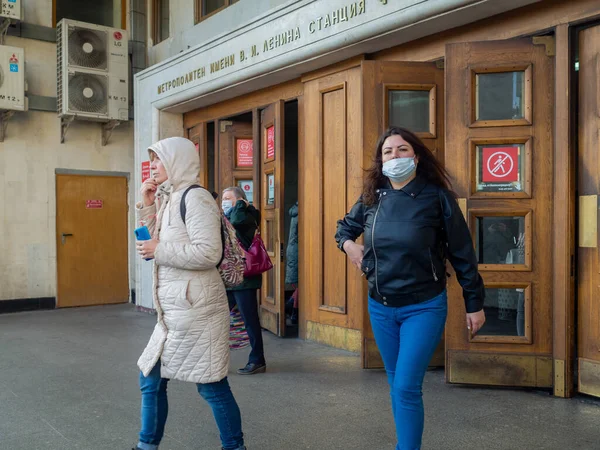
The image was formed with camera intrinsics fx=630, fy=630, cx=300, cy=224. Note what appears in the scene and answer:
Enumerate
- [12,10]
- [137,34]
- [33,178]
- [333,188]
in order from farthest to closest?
[137,34] → [33,178] → [12,10] → [333,188]

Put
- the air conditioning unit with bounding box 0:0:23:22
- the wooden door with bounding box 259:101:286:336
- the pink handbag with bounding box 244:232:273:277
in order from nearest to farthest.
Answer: the pink handbag with bounding box 244:232:273:277
the wooden door with bounding box 259:101:286:336
the air conditioning unit with bounding box 0:0:23:22

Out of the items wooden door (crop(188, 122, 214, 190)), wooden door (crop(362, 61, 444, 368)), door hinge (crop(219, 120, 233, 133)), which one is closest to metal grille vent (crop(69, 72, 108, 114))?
wooden door (crop(188, 122, 214, 190))

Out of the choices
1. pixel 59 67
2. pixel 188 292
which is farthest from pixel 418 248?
pixel 59 67

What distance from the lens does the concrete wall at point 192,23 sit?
7.22 meters

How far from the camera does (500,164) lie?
4699 millimetres

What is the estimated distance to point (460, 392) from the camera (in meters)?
4.66

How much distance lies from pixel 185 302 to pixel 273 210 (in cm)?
412

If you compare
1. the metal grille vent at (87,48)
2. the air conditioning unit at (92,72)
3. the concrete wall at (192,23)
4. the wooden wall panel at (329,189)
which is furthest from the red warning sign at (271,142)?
the metal grille vent at (87,48)

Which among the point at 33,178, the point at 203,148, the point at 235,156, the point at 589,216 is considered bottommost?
the point at 589,216

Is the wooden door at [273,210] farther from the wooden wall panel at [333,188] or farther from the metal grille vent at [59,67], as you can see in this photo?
the metal grille vent at [59,67]

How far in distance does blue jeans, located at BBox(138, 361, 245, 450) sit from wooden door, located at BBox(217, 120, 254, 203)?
4994mm

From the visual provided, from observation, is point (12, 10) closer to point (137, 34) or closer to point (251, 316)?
point (137, 34)

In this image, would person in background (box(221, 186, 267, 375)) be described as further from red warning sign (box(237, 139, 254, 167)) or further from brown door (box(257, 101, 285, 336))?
red warning sign (box(237, 139, 254, 167))

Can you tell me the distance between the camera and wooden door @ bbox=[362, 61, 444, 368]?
5.22m
